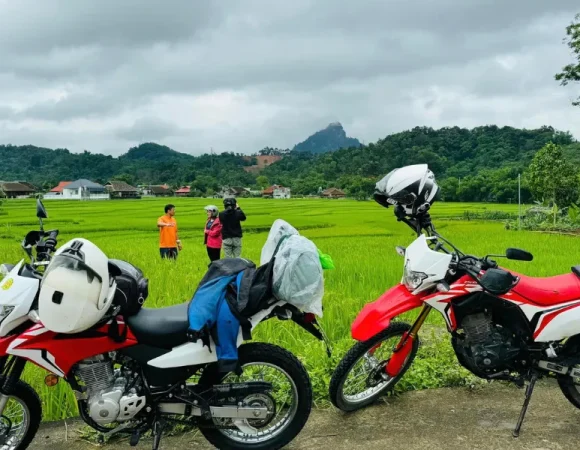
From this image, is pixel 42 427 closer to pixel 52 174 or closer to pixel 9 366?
pixel 9 366

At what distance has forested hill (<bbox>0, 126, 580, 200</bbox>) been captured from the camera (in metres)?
53.5

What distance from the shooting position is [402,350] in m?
3.03

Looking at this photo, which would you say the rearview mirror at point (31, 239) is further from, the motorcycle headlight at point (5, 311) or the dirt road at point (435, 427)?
the dirt road at point (435, 427)

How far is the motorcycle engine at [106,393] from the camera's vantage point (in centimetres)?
235

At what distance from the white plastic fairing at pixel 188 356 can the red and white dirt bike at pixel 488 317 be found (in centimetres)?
85

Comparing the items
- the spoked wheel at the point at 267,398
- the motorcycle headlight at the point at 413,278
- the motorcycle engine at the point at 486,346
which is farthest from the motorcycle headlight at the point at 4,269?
the motorcycle engine at the point at 486,346

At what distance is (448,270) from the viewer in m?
2.78

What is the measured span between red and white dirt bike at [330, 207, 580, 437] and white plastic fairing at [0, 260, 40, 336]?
5.65ft

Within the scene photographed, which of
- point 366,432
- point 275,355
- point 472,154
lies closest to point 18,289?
point 275,355

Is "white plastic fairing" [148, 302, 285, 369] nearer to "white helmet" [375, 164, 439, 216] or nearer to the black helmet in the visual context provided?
"white helmet" [375, 164, 439, 216]

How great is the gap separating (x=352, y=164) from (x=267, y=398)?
6525cm

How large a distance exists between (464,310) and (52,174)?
8351cm

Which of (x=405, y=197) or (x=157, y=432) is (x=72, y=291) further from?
(x=405, y=197)

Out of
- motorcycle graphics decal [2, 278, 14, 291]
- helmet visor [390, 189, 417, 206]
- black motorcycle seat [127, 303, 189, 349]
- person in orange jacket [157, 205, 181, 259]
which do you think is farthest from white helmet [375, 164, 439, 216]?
person in orange jacket [157, 205, 181, 259]
